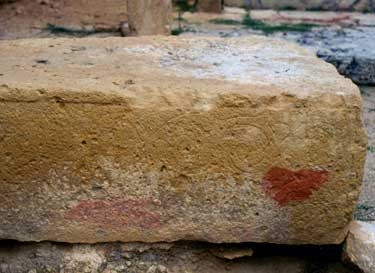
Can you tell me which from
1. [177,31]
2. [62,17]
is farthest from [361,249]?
→ [62,17]

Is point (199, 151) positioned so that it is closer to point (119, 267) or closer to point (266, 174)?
point (266, 174)

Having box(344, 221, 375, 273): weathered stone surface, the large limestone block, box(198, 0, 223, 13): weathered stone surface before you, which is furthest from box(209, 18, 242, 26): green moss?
box(344, 221, 375, 273): weathered stone surface

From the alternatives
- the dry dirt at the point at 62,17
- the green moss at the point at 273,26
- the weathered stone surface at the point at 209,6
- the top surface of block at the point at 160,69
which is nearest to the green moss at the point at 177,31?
the dry dirt at the point at 62,17

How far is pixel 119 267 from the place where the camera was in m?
2.02

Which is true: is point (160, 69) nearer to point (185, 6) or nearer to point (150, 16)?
point (150, 16)

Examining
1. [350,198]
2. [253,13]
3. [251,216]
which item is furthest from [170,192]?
[253,13]

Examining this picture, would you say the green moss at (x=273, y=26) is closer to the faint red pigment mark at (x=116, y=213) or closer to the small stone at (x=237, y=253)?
the small stone at (x=237, y=253)

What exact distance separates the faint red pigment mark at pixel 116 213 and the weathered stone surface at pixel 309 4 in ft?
15.3

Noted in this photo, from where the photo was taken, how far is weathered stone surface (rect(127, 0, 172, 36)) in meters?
4.19

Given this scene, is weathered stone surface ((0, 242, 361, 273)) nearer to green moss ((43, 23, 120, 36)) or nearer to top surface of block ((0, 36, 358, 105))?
top surface of block ((0, 36, 358, 105))

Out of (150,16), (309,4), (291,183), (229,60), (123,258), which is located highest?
(229,60)

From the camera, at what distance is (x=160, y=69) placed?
2.08 metres

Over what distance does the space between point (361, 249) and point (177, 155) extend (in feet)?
2.12

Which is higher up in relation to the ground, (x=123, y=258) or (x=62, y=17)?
(x=123, y=258)
